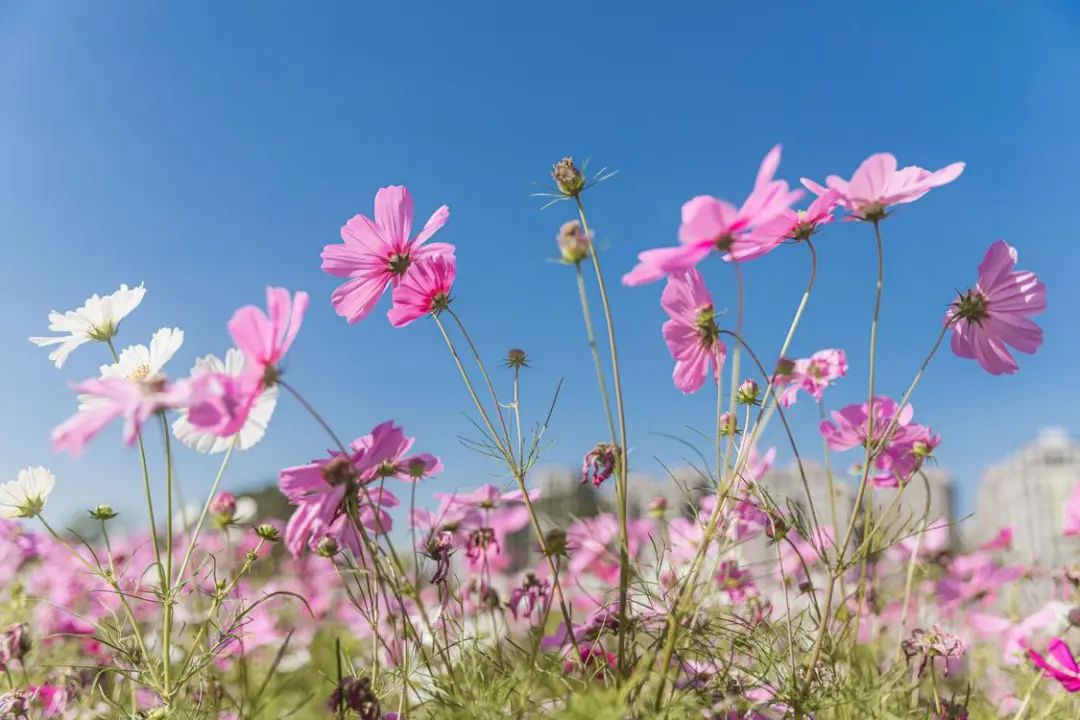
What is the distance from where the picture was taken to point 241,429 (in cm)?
68

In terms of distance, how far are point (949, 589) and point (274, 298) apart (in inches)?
69.9

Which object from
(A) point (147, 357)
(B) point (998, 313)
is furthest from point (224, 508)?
(B) point (998, 313)

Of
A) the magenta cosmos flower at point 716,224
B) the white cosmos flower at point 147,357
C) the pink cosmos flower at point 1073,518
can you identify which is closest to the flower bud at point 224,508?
the white cosmos flower at point 147,357

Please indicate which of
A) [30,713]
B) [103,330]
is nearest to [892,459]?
[103,330]

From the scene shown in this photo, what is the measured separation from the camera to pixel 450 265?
2.88 feet

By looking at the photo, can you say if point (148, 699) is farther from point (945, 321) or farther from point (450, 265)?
point (945, 321)

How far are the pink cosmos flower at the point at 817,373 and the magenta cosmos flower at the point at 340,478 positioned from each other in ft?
1.64

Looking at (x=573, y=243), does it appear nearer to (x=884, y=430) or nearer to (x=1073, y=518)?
(x=884, y=430)

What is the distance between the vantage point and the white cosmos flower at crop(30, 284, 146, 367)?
97 centimetres

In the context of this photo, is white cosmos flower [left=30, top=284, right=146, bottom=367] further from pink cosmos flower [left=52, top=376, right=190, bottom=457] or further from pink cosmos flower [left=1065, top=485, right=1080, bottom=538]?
pink cosmos flower [left=1065, top=485, right=1080, bottom=538]

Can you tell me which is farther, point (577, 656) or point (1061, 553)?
point (1061, 553)

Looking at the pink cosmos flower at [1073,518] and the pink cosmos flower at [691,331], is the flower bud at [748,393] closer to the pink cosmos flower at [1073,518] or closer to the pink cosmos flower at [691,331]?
the pink cosmos flower at [691,331]

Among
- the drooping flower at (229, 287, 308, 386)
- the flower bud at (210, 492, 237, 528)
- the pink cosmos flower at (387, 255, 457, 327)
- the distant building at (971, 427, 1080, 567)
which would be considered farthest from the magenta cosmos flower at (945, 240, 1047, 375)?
the distant building at (971, 427, 1080, 567)

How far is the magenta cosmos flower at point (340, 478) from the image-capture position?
0.69 m
